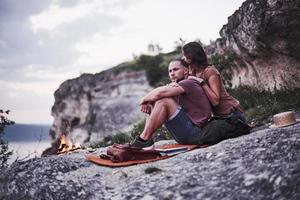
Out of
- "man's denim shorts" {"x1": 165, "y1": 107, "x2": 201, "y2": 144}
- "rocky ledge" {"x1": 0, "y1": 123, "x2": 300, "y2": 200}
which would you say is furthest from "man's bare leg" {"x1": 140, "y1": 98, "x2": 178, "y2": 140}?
"rocky ledge" {"x1": 0, "y1": 123, "x2": 300, "y2": 200}

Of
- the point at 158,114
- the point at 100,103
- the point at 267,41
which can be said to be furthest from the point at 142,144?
the point at 100,103

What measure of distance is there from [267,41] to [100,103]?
726 inches

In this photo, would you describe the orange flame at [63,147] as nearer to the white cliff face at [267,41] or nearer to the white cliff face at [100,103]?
the white cliff face at [267,41]

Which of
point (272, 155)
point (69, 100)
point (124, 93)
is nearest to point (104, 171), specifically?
point (272, 155)

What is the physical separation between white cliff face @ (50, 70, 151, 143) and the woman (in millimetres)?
16853

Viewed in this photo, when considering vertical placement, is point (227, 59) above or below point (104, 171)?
above

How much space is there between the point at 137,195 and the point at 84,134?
75.8 ft

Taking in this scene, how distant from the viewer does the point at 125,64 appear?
27922mm

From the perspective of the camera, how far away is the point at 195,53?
750cm

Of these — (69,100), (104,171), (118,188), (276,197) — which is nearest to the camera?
(276,197)

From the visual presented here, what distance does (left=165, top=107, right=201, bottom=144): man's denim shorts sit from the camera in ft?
23.6

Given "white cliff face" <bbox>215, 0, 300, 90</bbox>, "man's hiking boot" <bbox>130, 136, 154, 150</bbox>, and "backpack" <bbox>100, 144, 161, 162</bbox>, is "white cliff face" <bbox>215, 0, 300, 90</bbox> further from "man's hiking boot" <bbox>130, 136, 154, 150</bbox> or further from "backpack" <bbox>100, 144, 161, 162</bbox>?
"backpack" <bbox>100, 144, 161, 162</bbox>

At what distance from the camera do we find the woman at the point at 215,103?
7.17m

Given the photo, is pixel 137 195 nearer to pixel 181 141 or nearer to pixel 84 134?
pixel 181 141
